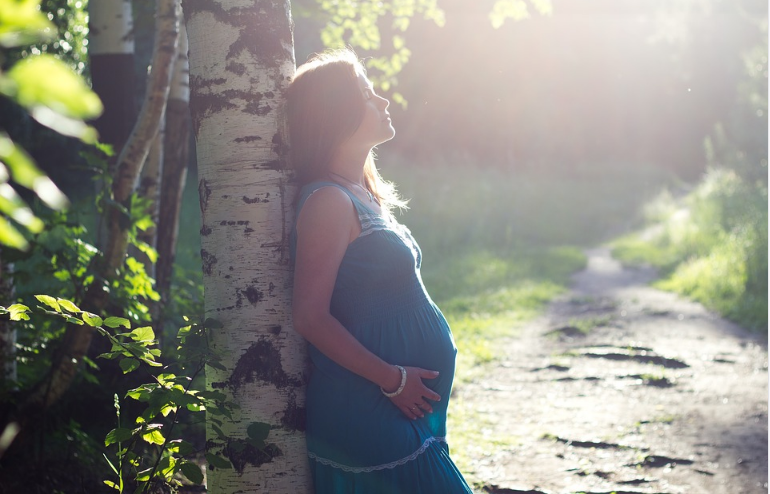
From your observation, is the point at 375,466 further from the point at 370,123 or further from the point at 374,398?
the point at 370,123

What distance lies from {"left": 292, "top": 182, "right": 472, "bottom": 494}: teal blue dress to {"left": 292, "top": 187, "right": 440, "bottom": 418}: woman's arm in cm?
7

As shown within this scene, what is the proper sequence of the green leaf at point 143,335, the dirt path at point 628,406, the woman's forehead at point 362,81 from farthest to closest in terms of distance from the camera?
the dirt path at point 628,406 → the woman's forehead at point 362,81 → the green leaf at point 143,335

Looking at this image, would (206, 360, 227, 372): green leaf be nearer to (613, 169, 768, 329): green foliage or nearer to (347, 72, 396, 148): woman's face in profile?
(347, 72, 396, 148): woman's face in profile

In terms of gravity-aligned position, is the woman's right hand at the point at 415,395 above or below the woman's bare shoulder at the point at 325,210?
below

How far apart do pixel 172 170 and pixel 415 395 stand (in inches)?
141

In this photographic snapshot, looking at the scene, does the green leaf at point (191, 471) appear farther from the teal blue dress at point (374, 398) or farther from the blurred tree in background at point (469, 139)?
the blurred tree in background at point (469, 139)

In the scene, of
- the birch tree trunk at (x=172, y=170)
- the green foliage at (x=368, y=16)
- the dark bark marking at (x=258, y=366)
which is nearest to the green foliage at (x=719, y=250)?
the green foliage at (x=368, y=16)

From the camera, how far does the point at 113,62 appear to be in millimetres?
4562

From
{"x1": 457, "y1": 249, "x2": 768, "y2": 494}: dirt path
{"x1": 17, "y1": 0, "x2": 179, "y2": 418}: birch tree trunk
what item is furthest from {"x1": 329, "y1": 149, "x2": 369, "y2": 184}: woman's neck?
{"x1": 457, "y1": 249, "x2": 768, "y2": 494}: dirt path

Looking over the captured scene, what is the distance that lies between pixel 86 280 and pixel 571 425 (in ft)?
11.5

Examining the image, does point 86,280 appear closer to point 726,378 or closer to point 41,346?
point 41,346

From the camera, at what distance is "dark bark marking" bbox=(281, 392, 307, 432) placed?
2232mm

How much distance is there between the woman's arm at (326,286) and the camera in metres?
2.10

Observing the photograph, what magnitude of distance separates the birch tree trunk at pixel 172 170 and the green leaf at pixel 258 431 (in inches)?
123
